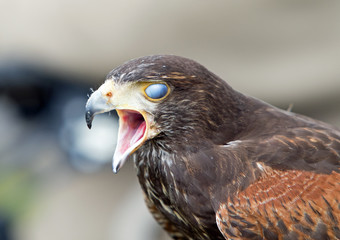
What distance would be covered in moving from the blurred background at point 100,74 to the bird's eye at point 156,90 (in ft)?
9.36

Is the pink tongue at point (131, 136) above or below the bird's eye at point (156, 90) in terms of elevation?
below

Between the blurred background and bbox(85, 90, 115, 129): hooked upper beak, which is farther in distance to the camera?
the blurred background

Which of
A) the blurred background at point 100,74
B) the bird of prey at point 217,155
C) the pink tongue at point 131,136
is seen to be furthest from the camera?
the blurred background at point 100,74

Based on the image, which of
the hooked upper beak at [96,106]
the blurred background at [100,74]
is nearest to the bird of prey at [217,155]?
the hooked upper beak at [96,106]

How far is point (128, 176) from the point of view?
636 centimetres

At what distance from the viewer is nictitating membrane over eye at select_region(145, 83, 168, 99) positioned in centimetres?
266

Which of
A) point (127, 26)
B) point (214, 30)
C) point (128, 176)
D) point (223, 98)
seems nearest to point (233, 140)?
point (223, 98)

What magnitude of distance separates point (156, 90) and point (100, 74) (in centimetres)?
352

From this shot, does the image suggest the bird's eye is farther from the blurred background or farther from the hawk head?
the blurred background

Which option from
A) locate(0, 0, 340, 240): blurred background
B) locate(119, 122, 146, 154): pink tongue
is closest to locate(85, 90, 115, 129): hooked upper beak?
locate(119, 122, 146, 154): pink tongue

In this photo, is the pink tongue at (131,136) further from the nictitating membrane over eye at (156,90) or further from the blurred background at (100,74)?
the blurred background at (100,74)

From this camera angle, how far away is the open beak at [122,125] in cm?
265

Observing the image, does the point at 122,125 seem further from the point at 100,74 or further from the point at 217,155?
the point at 100,74

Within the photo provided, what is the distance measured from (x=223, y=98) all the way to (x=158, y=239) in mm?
2975
